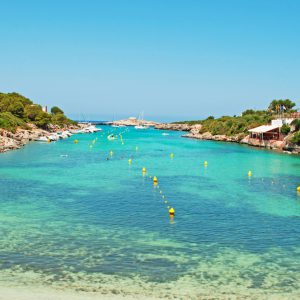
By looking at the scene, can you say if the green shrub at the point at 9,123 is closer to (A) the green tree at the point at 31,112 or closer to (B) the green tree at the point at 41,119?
(B) the green tree at the point at 41,119

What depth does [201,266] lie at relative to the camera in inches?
915

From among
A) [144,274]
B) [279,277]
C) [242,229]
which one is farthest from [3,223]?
[279,277]

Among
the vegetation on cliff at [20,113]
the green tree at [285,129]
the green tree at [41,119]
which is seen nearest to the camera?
the green tree at [285,129]

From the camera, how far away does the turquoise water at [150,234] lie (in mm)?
21125

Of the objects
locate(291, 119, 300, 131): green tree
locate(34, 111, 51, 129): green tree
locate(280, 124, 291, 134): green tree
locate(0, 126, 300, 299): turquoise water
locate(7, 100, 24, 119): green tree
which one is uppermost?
locate(7, 100, 24, 119): green tree

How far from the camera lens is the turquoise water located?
69.3ft

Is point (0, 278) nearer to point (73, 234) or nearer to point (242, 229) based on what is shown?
point (73, 234)

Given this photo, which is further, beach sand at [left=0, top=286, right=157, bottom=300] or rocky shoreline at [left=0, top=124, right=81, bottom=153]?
rocky shoreline at [left=0, top=124, right=81, bottom=153]

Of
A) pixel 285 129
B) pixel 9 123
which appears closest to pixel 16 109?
pixel 9 123

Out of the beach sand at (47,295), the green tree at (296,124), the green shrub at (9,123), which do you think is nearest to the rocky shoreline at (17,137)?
the green shrub at (9,123)

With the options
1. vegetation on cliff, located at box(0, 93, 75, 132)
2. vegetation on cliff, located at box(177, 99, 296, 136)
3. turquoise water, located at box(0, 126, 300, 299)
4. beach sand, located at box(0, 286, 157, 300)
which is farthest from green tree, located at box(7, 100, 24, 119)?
beach sand, located at box(0, 286, 157, 300)

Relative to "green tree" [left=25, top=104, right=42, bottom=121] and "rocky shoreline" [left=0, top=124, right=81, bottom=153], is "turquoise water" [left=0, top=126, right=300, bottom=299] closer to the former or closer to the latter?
"rocky shoreline" [left=0, top=124, right=81, bottom=153]

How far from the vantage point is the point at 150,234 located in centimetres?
2889

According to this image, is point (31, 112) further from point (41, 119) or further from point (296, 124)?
point (296, 124)
